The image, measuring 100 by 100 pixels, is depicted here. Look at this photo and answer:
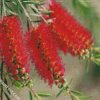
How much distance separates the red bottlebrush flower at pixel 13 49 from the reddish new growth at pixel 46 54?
23mm

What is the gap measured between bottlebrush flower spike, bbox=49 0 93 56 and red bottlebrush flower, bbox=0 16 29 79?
0.07m

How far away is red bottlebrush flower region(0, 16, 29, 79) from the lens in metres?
0.82

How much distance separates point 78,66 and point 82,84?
78 mm

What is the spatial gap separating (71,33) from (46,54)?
67 millimetres

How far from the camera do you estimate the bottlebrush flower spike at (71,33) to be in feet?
2.75

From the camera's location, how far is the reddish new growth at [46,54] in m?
0.83

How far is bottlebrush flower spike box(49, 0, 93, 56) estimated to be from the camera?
84 cm

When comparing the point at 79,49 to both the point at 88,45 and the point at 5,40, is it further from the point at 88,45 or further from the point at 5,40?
the point at 5,40

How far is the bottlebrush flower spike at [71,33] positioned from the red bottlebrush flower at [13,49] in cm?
7

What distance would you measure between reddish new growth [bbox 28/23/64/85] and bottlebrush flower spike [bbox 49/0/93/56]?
23 mm

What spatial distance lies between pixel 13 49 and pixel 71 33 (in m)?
0.12

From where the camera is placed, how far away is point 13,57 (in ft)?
2.70

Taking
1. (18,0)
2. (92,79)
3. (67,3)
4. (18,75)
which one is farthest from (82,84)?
(18,75)

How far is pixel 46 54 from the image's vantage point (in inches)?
32.4
